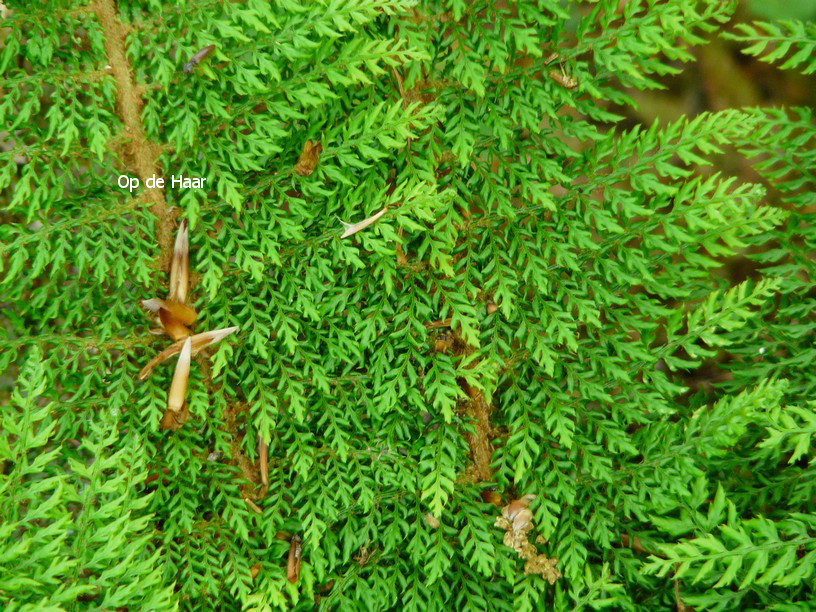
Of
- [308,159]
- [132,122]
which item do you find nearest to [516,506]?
[308,159]

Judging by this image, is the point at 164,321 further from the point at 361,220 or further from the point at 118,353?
the point at 361,220

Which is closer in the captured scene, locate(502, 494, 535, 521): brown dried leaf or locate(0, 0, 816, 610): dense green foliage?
locate(0, 0, 816, 610): dense green foliage

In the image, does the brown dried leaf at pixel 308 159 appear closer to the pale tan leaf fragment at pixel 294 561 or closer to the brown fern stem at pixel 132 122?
the brown fern stem at pixel 132 122

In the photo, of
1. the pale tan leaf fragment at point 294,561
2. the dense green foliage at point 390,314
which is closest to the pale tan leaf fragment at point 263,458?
the dense green foliage at point 390,314

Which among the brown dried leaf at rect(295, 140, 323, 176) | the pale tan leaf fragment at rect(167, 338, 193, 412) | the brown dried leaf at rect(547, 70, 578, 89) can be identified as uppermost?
the brown dried leaf at rect(547, 70, 578, 89)

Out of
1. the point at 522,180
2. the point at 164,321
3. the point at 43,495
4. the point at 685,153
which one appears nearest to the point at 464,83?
the point at 522,180

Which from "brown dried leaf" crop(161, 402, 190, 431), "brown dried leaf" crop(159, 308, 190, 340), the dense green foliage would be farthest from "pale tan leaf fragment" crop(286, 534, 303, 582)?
"brown dried leaf" crop(159, 308, 190, 340)

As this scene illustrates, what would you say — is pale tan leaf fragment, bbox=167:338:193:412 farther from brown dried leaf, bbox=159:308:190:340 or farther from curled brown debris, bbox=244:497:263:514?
curled brown debris, bbox=244:497:263:514
